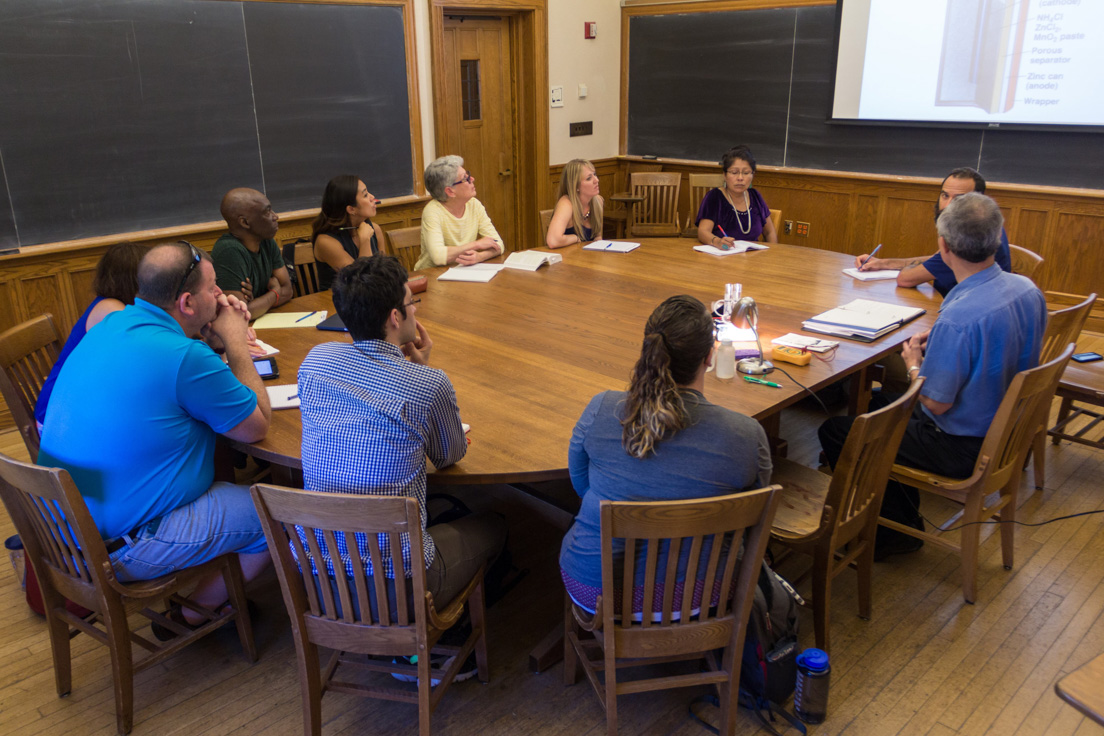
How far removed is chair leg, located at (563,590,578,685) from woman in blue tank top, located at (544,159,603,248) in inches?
103

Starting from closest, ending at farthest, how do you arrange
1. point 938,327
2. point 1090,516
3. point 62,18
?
point 938,327 → point 1090,516 → point 62,18

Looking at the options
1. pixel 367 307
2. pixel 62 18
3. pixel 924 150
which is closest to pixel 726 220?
pixel 924 150

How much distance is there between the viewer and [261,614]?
2.58m

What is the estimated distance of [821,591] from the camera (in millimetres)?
2279

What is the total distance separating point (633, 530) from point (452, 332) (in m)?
1.60

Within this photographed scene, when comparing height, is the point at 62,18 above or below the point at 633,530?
above

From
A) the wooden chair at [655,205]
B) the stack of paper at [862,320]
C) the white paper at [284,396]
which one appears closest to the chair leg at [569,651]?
the white paper at [284,396]

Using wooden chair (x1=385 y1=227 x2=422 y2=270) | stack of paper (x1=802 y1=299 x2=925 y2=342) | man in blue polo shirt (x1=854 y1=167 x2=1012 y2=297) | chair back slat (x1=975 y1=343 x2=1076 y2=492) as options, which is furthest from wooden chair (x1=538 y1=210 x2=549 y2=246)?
chair back slat (x1=975 y1=343 x2=1076 y2=492)

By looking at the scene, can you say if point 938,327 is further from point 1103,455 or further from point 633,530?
point 1103,455

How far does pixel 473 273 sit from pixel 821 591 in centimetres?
227

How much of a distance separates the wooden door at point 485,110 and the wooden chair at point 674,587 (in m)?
4.56

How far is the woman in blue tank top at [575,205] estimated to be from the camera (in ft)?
14.6

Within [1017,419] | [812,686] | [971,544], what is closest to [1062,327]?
[1017,419]

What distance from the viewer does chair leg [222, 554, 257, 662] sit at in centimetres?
224
